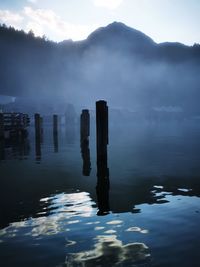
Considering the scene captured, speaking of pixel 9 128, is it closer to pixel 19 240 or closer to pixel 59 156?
pixel 59 156

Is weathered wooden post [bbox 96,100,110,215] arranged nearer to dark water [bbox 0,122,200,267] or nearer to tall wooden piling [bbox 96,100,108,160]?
tall wooden piling [bbox 96,100,108,160]

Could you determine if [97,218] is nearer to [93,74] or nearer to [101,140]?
[101,140]

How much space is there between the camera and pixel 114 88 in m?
118

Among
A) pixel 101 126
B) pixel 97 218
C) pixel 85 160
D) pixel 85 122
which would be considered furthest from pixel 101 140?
pixel 85 122

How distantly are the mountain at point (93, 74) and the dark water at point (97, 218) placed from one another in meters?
67.3

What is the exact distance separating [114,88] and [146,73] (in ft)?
90.1

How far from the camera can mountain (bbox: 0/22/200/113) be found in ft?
331

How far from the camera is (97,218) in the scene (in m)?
9.08

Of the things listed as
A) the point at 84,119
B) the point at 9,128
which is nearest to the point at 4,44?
the point at 9,128

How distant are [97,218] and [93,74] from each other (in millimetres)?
117334

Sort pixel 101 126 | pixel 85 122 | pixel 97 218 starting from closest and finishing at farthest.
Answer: pixel 97 218 → pixel 101 126 → pixel 85 122

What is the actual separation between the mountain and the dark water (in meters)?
67.3

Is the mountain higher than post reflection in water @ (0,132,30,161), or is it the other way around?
the mountain

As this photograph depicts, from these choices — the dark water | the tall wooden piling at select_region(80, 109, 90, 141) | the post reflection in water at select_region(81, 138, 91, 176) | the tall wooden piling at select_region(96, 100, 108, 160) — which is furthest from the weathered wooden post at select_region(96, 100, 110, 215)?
the tall wooden piling at select_region(80, 109, 90, 141)
